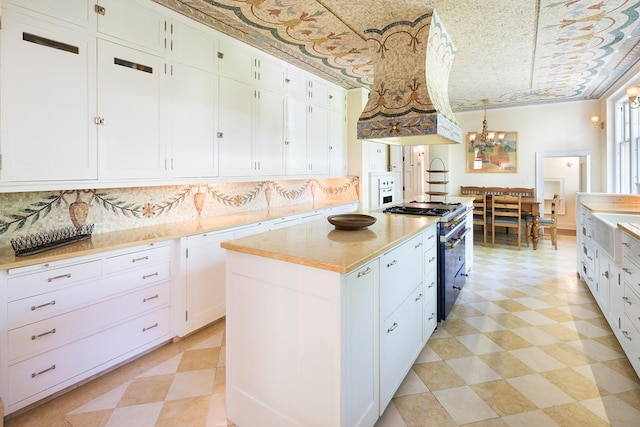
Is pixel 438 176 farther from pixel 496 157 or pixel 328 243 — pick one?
pixel 328 243

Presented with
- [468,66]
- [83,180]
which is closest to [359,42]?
[468,66]

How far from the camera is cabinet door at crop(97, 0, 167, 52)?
2.40 metres

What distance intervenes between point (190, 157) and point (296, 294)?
204 cm

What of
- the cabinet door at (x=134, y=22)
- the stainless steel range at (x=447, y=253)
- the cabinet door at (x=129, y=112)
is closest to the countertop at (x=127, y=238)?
the cabinet door at (x=129, y=112)

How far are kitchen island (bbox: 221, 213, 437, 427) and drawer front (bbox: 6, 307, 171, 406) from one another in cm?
100

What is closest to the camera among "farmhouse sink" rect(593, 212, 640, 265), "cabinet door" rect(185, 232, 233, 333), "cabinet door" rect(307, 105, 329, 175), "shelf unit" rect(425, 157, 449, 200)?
"farmhouse sink" rect(593, 212, 640, 265)

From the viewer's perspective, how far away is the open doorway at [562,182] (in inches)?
281

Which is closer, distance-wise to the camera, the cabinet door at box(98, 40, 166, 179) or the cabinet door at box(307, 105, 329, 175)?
the cabinet door at box(98, 40, 166, 179)

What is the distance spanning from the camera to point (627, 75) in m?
4.76

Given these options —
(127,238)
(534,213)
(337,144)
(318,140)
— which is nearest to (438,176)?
(534,213)

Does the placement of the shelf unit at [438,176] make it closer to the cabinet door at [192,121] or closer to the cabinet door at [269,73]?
the cabinet door at [269,73]

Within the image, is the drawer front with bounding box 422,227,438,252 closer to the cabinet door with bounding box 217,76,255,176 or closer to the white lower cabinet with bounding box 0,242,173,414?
the white lower cabinet with bounding box 0,242,173,414

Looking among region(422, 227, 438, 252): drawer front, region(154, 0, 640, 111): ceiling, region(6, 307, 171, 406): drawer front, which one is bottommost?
region(6, 307, 171, 406): drawer front

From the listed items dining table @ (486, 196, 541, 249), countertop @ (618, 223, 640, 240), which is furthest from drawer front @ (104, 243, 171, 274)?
dining table @ (486, 196, 541, 249)
